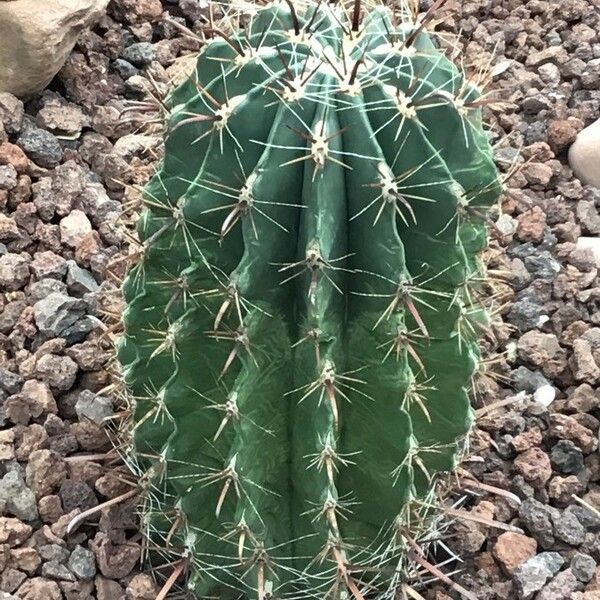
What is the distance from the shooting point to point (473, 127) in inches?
45.7

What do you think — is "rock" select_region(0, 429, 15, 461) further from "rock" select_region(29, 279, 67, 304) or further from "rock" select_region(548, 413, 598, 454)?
"rock" select_region(548, 413, 598, 454)

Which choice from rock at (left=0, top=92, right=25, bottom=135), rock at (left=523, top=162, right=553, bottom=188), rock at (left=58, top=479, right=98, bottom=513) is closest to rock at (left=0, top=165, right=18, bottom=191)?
rock at (left=0, top=92, right=25, bottom=135)

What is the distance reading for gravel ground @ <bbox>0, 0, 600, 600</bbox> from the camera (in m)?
1.56

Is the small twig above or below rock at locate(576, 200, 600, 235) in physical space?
above

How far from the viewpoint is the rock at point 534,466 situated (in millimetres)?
1708

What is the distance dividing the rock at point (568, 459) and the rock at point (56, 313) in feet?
3.02

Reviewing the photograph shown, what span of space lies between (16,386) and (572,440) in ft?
3.35

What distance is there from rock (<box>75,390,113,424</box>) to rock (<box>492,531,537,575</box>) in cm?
70

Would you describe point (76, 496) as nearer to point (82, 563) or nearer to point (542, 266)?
point (82, 563)

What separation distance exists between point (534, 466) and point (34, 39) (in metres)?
1.35

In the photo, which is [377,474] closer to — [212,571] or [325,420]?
[325,420]

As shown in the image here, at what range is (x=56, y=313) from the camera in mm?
1781

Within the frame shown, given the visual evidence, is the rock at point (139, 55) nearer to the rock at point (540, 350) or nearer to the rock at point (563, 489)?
the rock at point (540, 350)

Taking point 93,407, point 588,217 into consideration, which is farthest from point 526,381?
point 93,407
